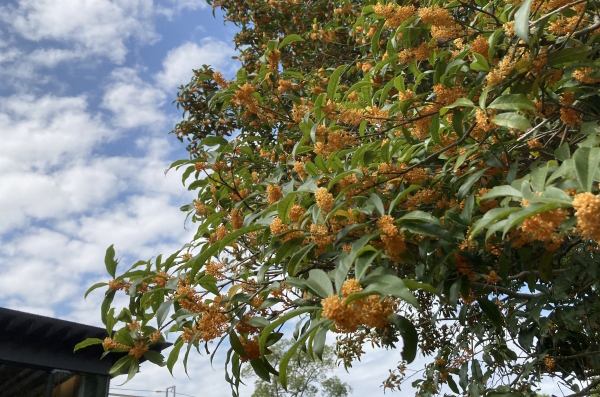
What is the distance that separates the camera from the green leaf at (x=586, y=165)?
1.17m

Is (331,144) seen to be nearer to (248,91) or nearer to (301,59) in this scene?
(248,91)

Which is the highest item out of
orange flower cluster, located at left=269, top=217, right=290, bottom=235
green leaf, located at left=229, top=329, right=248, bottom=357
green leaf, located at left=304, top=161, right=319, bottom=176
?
green leaf, located at left=304, top=161, right=319, bottom=176

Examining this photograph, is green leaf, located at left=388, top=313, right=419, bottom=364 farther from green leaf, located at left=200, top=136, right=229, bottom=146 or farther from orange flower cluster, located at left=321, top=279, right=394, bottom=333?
green leaf, located at left=200, top=136, right=229, bottom=146

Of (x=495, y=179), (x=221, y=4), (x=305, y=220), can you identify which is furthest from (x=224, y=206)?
(x=221, y=4)

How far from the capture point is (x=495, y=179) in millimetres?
2135

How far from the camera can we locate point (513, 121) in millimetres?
1712

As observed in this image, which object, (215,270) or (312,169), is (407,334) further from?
(215,270)

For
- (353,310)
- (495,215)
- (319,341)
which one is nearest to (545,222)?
(495,215)

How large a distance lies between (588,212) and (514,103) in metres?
0.75

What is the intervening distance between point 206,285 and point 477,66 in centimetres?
155

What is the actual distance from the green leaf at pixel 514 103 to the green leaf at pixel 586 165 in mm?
440

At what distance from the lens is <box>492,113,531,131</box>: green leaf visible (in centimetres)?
168

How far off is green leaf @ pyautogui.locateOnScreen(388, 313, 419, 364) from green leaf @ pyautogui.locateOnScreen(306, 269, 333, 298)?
0.68 ft

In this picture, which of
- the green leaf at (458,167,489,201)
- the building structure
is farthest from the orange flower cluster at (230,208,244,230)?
the building structure
